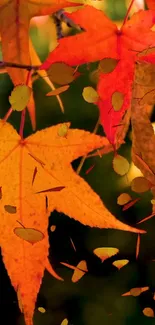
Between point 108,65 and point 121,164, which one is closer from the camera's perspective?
point 108,65

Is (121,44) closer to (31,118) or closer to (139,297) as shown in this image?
(31,118)

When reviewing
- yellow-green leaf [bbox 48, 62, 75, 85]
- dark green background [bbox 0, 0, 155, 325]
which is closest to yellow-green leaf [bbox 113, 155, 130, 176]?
dark green background [bbox 0, 0, 155, 325]

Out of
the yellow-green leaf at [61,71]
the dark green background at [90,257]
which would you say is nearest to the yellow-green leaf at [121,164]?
the dark green background at [90,257]

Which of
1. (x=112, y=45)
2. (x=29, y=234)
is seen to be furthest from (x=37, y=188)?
(x=112, y=45)

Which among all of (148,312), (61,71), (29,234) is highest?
(61,71)

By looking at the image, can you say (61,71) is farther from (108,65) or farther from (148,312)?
(148,312)

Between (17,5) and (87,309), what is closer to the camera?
(17,5)

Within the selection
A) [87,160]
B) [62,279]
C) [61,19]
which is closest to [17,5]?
[61,19]
